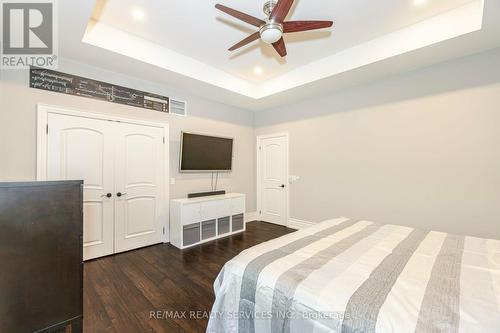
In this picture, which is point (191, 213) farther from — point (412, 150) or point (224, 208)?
point (412, 150)

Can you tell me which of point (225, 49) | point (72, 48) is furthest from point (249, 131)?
point (72, 48)

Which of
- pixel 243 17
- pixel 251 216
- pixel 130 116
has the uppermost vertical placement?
pixel 243 17

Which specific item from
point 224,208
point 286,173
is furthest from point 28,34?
point 286,173

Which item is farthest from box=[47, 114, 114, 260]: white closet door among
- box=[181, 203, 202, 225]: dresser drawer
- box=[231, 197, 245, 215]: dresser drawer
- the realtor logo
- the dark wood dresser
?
box=[231, 197, 245, 215]: dresser drawer

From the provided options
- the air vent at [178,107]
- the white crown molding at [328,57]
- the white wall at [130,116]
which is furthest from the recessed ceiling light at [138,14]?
the air vent at [178,107]

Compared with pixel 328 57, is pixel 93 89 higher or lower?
lower

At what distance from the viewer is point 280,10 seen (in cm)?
182

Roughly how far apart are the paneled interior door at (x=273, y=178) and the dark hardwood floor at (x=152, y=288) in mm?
1518

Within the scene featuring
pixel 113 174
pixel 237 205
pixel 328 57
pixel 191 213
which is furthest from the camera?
pixel 237 205

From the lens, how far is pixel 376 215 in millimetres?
3465

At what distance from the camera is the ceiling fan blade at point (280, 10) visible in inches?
68.5

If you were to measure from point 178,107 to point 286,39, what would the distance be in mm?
2166

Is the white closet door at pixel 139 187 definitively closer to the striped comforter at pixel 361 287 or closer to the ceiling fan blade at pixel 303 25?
the striped comforter at pixel 361 287

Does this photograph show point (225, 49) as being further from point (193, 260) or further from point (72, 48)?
point (193, 260)
